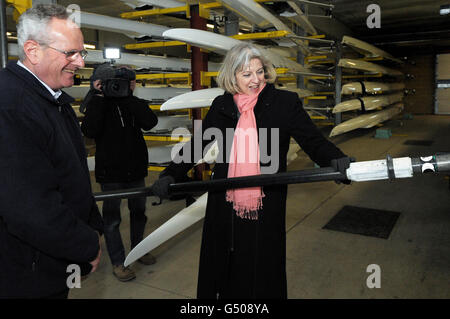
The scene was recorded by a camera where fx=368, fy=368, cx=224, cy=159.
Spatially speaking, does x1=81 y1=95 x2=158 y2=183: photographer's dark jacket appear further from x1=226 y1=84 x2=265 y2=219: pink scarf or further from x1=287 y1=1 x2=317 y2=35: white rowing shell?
x1=287 y1=1 x2=317 y2=35: white rowing shell

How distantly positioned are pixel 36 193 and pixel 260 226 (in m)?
0.93

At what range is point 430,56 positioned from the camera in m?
15.2

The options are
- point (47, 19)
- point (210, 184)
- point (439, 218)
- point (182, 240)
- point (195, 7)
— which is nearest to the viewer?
point (47, 19)

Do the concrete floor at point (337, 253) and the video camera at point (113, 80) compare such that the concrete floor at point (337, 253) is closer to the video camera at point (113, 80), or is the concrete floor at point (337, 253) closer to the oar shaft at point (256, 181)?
the oar shaft at point (256, 181)

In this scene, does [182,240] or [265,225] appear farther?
→ [182,240]

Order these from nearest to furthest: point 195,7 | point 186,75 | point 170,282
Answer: point 170,282, point 195,7, point 186,75

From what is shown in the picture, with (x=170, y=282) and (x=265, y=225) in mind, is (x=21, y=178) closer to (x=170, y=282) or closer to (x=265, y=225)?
(x=265, y=225)

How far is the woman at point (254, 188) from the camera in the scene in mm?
1585

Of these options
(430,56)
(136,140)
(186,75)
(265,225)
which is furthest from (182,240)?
(430,56)

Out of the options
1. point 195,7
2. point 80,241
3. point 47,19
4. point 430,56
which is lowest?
point 80,241

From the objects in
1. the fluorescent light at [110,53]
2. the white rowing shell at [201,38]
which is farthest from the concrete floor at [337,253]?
the white rowing shell at [201,38]

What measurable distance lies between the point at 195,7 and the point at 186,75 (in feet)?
2.50

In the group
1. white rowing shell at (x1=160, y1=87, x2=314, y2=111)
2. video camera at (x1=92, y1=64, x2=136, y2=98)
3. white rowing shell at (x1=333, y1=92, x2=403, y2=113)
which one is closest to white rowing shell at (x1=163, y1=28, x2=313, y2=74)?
white rowing shell at (x1=160, y1=87, x2=314, y2=111)

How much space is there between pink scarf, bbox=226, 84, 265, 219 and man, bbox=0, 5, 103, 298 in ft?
2.10
